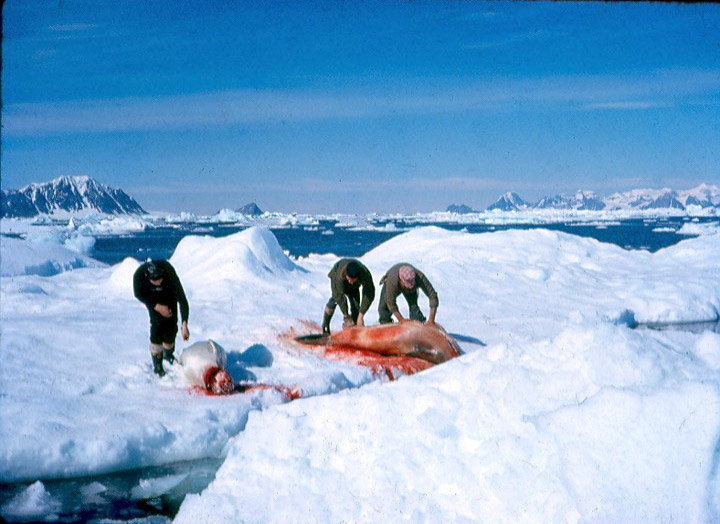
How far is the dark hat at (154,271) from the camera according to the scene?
6098 mm

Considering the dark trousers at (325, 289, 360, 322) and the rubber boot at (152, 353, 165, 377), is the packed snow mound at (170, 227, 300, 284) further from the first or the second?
the rubber boot at (152, 353, 165, 377)

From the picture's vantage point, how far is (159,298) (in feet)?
20.4

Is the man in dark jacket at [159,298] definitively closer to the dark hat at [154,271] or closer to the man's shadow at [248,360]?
the dark hat at [154,271]

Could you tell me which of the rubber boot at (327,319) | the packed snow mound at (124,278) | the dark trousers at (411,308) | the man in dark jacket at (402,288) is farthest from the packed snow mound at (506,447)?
the packed snow mound at (124,278)

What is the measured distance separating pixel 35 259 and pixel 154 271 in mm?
14064

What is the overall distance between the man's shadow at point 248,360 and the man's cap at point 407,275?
1.84 metres

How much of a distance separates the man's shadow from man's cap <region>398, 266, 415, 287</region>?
184 centimetres

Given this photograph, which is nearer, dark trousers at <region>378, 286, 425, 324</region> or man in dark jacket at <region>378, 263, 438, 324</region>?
man in dark jacket at <region>378, 263, 438, 324</region>

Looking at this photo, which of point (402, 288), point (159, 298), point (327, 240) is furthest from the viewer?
point (327, 240)

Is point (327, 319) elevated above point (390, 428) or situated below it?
above

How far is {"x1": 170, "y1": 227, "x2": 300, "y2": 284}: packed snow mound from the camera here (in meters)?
12.3

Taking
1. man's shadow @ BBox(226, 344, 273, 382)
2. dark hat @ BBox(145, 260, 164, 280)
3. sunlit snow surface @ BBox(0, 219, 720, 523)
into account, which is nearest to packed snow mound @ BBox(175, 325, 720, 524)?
sunlit snow surface @ BBox(0, 219, 720, 523)

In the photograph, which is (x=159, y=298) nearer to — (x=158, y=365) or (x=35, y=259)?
(x=158, y=365)

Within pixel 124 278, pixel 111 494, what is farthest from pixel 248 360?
pixel 124 278
